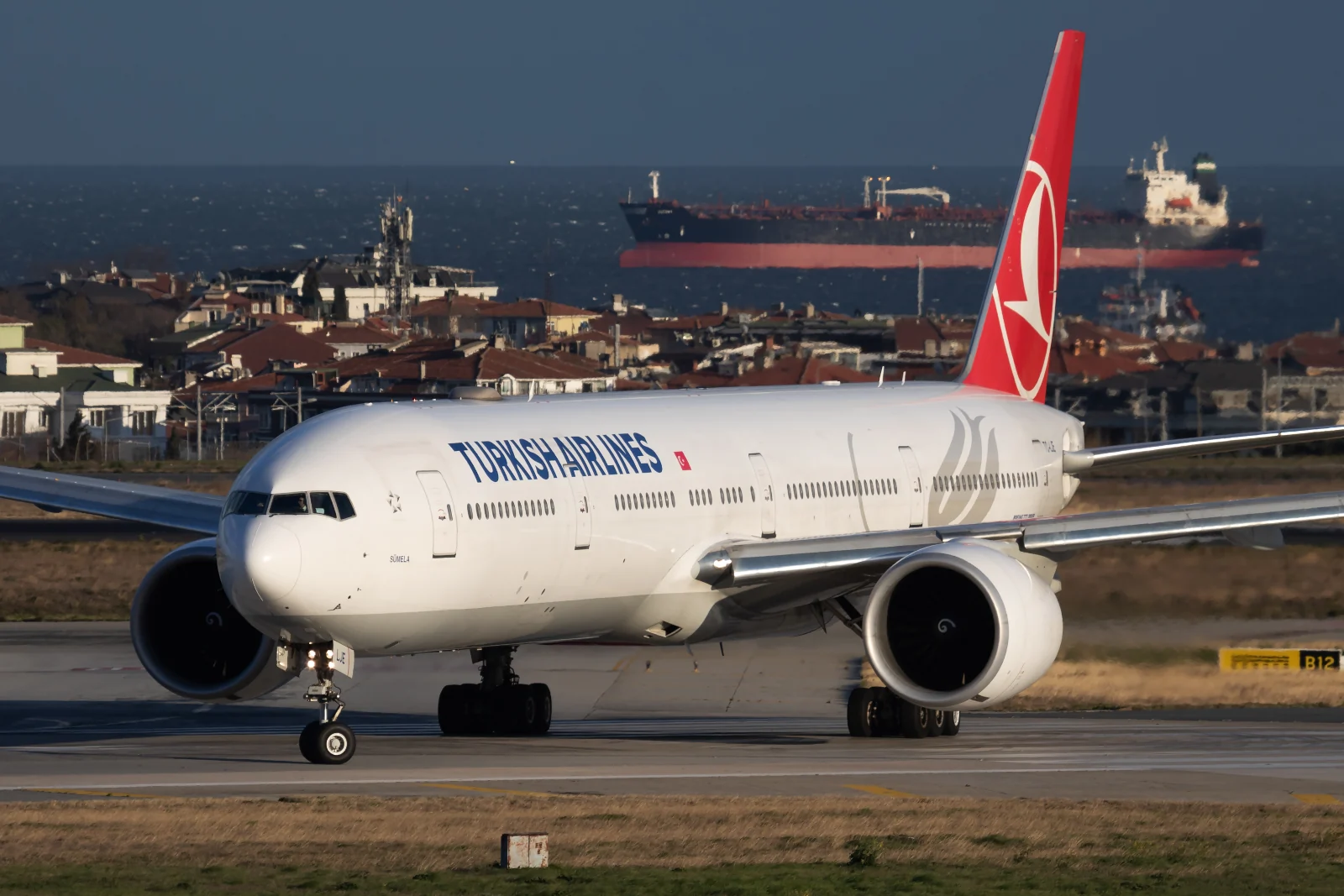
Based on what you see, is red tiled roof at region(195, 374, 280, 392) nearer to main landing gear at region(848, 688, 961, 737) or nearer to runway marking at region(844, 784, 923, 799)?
main landing gear at region(848, 688, 961, 737)

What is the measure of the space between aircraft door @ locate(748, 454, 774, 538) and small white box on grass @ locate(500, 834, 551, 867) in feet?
41.0

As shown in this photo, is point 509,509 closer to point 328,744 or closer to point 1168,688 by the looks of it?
point 328,744

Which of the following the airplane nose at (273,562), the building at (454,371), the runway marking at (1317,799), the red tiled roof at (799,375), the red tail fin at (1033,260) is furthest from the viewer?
the red tiled roof at (799,375)

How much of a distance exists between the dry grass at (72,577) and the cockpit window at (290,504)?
23.9m

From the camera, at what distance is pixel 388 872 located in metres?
17.9

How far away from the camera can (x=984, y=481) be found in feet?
116

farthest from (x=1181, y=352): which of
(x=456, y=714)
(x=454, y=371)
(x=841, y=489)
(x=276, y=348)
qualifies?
(x=456, y=714)

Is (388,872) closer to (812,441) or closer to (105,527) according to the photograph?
(812,441)

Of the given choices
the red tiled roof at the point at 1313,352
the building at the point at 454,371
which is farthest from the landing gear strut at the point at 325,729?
the red tiled roof at the point at 1313,352

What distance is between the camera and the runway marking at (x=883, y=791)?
22.3 metres

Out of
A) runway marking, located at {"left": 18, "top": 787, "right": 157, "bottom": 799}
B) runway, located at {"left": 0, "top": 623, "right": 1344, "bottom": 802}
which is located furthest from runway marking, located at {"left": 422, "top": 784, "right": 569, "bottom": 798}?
runway marking, located at {"left": 18, "top": 787, "right": 157, "bottom": 799}

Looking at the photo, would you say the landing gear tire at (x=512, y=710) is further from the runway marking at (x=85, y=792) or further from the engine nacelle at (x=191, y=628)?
the runway marking at (x=85, y=792)

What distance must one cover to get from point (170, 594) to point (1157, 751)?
12.7 metres

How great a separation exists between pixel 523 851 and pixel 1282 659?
22207 mm
